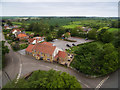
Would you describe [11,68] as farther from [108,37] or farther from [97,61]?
[108,37]

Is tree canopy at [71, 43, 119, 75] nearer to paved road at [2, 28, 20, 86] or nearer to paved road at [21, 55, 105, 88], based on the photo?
paved road at [21, 55, 105, 88]

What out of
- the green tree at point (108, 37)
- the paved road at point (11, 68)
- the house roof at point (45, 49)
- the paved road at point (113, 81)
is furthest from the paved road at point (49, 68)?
the green tree at point (108, 37)

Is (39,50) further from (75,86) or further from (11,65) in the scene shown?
(75,86)

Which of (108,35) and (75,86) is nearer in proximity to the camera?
(75,86)

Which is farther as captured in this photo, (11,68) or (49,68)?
(49,68)

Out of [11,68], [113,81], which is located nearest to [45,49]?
[11,68]

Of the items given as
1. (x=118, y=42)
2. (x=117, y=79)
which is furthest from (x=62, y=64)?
(x=118, y=42)

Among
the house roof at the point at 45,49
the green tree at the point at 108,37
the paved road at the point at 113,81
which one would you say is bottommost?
the paved road at the point at 113,81

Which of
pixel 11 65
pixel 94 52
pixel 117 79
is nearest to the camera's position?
pixel 117 79

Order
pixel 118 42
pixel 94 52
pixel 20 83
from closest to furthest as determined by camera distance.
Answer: pixel 20 83 → pixel 94 52 → pixel 118 42

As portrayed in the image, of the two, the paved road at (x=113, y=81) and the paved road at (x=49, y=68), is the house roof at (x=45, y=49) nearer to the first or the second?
the paved road at (x=49, y=68)

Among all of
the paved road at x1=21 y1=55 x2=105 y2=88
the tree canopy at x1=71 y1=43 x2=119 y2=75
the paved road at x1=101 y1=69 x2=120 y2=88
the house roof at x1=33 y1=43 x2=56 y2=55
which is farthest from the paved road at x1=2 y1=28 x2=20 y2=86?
the paved road at x1=101 y1=69 x2=120 y2=88
